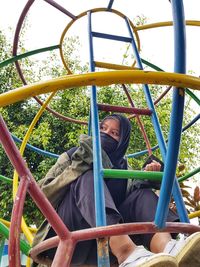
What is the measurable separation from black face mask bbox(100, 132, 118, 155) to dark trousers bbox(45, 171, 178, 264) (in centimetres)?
21

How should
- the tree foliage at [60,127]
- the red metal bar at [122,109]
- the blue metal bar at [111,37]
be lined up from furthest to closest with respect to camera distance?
the tree foliage at [60,127] < the blue metal bar at [111,37] < the red metal bar at [122,109]

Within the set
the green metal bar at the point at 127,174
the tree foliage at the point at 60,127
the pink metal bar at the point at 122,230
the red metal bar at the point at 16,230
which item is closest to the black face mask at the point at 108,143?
the green metal bar at the point at 127,174

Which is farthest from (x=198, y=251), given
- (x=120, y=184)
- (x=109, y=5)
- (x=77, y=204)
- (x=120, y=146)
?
(x=109, y=5)

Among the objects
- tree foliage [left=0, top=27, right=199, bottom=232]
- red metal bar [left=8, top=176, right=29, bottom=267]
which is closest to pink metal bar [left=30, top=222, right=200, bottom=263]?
red metal bar [left=8, top=176, right=29, bottom=267]

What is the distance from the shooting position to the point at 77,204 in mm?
1125

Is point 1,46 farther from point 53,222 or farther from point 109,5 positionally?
point 53,222

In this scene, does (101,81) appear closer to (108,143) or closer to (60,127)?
(108,143)

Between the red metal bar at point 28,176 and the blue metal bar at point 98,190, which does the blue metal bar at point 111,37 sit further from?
the red metal bar at point 28,176

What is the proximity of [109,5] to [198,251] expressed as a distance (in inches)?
61.0

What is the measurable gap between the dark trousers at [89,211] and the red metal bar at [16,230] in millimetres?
317

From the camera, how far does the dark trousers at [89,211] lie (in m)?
1.07

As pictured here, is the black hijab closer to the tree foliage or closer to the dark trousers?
the dark trousers

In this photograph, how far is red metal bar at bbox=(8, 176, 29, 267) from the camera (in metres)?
0.70

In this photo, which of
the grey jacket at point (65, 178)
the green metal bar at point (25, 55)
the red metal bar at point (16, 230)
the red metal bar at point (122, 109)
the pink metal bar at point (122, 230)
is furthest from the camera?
the green metal bar at point (25, 55)
